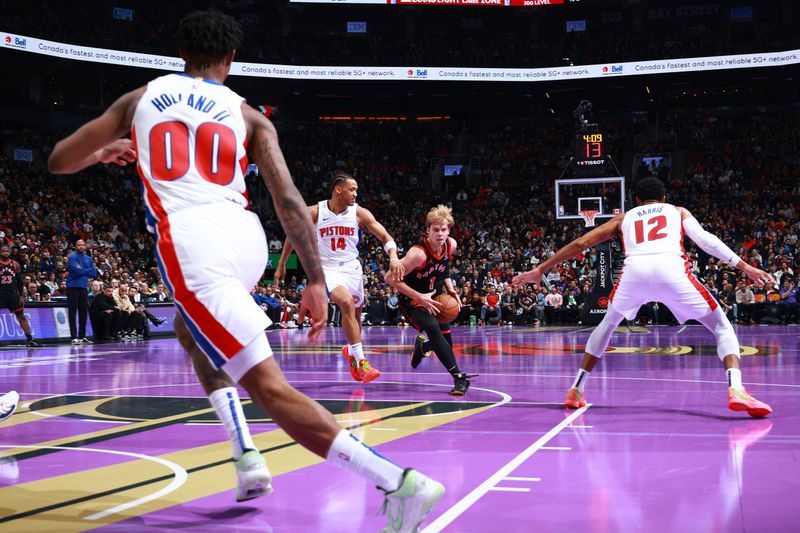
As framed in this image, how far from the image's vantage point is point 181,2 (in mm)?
37281

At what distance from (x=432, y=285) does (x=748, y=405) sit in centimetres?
343

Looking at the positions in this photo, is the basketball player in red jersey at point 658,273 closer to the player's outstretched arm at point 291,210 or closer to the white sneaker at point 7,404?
the player's outstretched arm at point 291,210

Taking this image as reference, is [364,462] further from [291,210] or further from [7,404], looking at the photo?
[7,404]

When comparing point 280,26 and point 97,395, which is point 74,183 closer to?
point 280,26

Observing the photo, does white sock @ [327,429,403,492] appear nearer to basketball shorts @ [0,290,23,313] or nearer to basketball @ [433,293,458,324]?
basketball @ [433,293,458,324]

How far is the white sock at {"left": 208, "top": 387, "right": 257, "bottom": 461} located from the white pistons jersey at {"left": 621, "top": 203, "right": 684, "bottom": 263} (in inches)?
160

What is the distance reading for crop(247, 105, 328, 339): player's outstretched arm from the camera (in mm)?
3154

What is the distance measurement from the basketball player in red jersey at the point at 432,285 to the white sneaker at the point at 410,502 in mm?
4638

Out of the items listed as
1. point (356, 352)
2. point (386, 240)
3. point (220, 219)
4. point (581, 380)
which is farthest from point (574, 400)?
point (220, 219)

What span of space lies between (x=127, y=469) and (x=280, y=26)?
123 feet

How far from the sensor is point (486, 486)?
3857 millimetres

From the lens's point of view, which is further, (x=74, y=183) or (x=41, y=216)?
(x=74, y=183)

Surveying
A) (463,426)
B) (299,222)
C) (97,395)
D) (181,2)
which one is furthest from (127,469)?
(181,2)

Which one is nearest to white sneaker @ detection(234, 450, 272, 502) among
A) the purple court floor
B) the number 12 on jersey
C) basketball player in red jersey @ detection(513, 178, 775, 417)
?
the purple court floor
